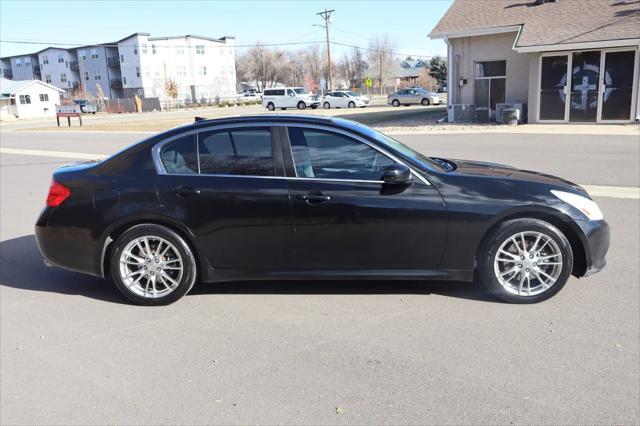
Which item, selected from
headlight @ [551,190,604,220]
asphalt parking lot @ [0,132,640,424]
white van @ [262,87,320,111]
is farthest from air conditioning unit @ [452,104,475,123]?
white van @ [262,87,320,111]

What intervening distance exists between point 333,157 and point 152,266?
1785 mm

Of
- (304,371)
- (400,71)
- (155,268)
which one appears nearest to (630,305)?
(304,371)

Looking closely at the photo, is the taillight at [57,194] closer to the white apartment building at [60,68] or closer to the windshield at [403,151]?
the windshield at [403,151]

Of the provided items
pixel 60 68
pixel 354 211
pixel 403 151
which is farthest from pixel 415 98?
pixel 60 68

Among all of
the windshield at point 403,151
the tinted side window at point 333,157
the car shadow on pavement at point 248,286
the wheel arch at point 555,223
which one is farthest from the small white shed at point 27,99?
the wheel arch at point 555,223

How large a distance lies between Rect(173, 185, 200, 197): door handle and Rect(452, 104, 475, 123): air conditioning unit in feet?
74.7

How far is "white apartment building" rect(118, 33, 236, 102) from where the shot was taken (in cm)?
8806

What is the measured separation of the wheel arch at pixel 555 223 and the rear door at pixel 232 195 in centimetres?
165

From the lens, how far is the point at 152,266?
4.71 metres

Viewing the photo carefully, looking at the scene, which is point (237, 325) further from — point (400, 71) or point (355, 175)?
point (400, 71)

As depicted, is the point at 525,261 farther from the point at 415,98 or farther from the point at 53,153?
the point at 415,98

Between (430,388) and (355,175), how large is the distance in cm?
186

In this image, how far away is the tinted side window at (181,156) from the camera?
4719mm

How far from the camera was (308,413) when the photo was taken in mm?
3137
